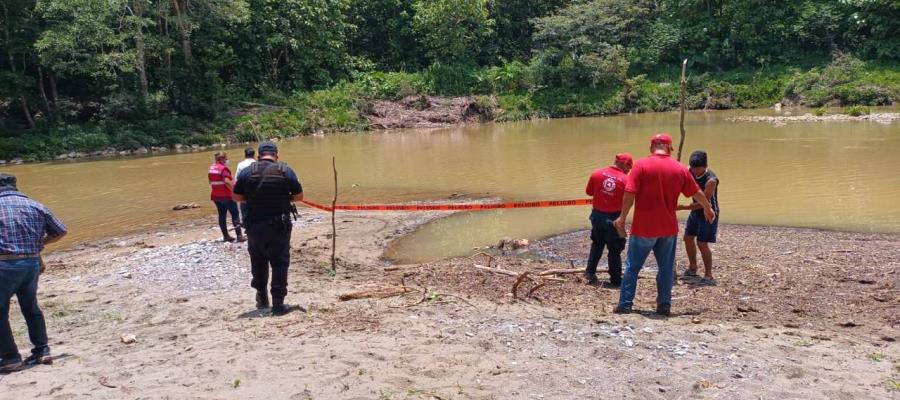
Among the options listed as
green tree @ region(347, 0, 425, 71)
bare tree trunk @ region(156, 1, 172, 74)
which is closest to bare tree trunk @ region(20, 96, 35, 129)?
bare tree trunk @ region(156, 1, 172, 74)

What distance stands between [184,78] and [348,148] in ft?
39.0

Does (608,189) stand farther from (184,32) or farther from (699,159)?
(184,32)

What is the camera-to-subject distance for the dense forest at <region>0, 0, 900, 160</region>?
1134 inches

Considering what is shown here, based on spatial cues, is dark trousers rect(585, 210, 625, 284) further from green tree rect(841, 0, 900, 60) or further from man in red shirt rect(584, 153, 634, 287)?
green tree rect(841, 0, 900, 60)

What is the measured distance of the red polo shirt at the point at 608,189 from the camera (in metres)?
7.46

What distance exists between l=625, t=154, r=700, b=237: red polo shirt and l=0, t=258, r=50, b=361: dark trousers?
Result: 5206 mm

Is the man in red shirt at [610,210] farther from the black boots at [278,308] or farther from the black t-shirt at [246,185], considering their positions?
the black boots at [278,308]

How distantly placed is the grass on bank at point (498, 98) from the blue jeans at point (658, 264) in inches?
1082

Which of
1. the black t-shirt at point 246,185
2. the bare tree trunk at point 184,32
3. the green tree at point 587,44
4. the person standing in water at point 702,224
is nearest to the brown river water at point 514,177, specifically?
the person standing in water at point 702,224

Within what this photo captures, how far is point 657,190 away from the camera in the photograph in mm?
5980

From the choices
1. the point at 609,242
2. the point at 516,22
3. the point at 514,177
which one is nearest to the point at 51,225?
the point at 609,242

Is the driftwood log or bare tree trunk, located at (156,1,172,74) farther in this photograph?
bare tree trunk, located at (156,1,172,74)

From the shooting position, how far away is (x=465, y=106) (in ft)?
125

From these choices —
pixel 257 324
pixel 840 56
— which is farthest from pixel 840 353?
pixel 840 56
